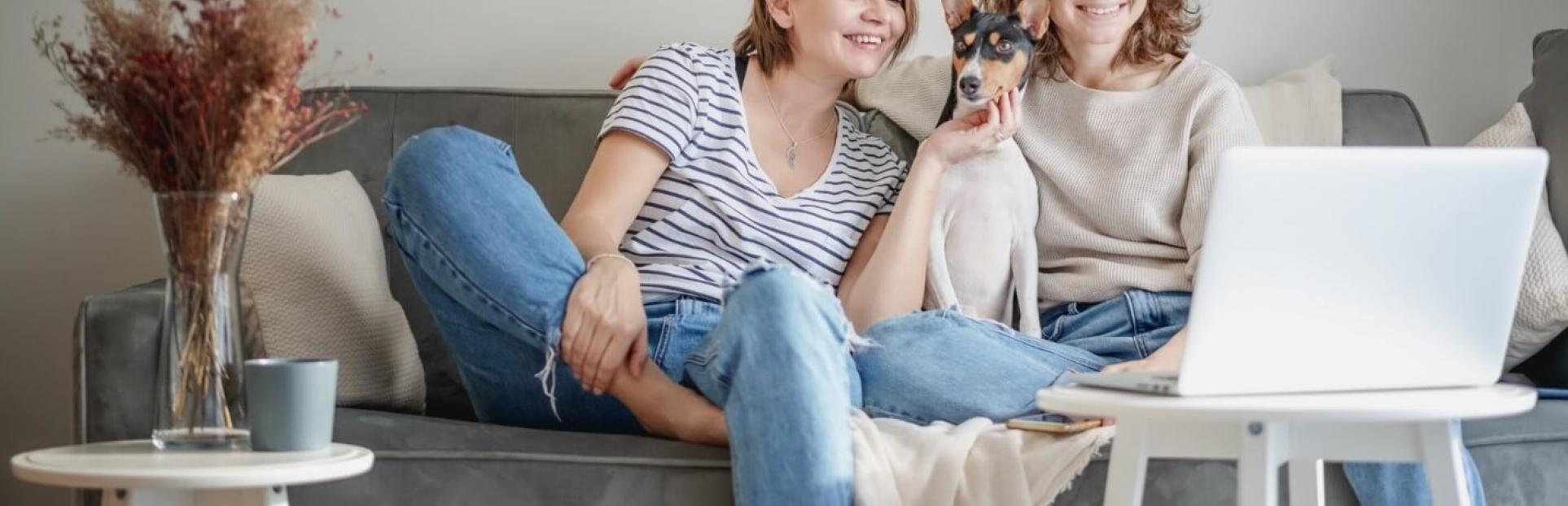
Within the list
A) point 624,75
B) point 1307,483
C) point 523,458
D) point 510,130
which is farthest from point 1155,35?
point 523,458

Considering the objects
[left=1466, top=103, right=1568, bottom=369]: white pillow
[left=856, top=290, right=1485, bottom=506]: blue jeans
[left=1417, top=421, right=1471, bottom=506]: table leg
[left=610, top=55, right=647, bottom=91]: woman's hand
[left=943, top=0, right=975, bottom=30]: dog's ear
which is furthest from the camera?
[left=610, top=55, right=647, bottom=91]: woman's hand

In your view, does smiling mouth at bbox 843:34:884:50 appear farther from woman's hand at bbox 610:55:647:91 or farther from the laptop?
the laptop

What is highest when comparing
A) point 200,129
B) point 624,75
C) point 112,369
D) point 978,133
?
point 624,75

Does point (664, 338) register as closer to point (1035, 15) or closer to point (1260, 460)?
point (1035, 15)

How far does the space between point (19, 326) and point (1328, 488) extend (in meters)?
2.17

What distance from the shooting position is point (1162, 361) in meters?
1.83

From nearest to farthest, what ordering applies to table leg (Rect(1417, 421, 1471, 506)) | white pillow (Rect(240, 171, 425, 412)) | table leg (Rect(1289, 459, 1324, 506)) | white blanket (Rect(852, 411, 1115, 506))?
1. table leg (Rect(1417, 421, 1471, 506))
2. table leg (Rect(1289, 459, 1324, 506))
3. white blanket (Rect(852, 411, 1115, 506))
4. white pillow (Rect(240, 171, 425, 412))

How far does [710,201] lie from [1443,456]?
1.06 metres

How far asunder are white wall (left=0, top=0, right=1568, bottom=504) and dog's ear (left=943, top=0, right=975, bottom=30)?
61 cm

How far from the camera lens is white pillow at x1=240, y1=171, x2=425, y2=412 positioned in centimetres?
193

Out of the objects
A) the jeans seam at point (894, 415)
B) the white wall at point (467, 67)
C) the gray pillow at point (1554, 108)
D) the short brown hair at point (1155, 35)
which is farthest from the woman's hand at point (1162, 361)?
the white wall at point (467, 67)

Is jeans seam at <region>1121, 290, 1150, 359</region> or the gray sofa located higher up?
jeans seam at <region>1121, 290, 1150, 359</region>

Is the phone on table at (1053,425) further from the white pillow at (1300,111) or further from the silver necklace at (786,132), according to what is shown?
the white pillow at (1300,111)

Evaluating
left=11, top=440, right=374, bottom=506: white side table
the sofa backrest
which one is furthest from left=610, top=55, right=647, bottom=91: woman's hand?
left=11, top=440, right=374, bottom=506: white side table
